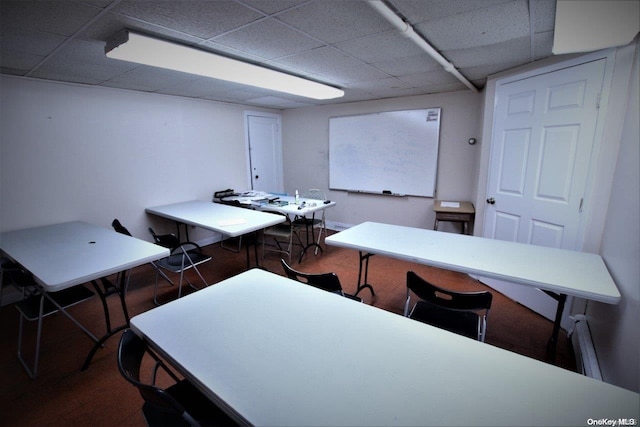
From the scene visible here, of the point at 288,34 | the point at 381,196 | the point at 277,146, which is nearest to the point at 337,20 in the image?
the point at 288,34

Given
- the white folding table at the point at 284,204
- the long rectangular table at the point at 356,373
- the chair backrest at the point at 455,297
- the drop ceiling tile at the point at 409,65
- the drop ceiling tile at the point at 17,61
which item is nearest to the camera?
the long rectangular table at the point at 356,373

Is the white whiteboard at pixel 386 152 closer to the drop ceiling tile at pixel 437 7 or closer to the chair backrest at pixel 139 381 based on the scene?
the drop ceiling tile at pixel 437 7

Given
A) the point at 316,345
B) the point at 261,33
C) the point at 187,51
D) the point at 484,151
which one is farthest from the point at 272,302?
the point at 484,151

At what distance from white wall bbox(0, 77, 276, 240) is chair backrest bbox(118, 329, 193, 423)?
3.04 m

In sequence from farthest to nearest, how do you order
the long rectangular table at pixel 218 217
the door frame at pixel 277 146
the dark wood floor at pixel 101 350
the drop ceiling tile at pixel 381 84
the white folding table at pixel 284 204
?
the door frame at pixel 277 146 < the white folding table at pixel 284 204 < the drop ceiling tile at pixel 381 84 < the long rectangular table at pixel 218 217 < the dark wood floor at pixel 101 350

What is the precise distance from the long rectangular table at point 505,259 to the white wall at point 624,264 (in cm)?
10

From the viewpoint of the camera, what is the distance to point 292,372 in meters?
1.00

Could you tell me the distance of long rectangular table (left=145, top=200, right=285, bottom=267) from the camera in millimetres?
2953

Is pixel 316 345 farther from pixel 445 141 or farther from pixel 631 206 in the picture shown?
pixel 445 141

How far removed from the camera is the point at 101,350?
227cm

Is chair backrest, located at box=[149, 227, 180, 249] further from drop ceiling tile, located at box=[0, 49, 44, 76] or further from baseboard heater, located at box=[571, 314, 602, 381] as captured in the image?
baseboard heater, located at box=[571, 314, 602, 381]

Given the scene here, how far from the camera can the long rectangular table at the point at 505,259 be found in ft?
5.32

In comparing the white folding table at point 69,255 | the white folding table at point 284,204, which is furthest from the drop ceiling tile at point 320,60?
the white folding table at point 69,255

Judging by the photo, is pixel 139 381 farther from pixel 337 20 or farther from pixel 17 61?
pixel 17 61
